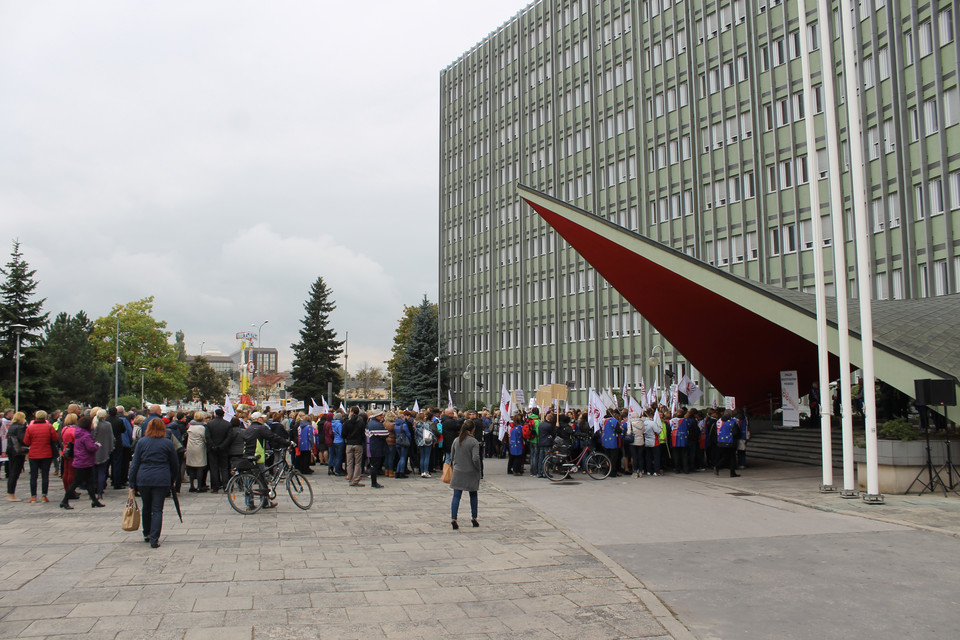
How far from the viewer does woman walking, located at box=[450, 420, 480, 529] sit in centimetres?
1144

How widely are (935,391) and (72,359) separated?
7053 centimetres

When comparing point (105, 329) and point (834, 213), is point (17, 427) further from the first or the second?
point (105, 329)

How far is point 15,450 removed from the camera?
1502cm

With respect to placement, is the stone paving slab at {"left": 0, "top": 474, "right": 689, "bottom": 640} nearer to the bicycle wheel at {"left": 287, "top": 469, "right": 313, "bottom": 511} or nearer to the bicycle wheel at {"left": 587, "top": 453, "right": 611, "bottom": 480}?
the bicycle wheel at {"left": 287, "top": 469, "right": 313, "bottom": 511}

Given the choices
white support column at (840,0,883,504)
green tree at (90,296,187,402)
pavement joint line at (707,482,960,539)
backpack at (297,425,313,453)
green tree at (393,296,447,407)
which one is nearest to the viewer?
pavement joint line at (707,482,960,539)

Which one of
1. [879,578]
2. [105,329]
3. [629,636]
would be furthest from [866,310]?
[105,329]

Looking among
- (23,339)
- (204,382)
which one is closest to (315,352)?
(23,339)

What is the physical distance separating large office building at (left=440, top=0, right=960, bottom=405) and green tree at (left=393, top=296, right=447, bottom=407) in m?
3.13

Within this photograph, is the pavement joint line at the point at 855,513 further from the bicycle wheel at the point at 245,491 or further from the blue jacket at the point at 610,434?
the bicycle wheel at the point at 245,491

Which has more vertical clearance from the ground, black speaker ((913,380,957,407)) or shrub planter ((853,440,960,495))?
black speaker ((913,380,957,407))

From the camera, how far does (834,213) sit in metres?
15.5

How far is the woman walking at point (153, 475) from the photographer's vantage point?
9.90 metres

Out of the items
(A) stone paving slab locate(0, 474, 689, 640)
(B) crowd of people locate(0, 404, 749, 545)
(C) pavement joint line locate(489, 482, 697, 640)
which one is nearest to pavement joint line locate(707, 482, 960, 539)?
(B) crowd of people locate(0, 404, 749, 545)

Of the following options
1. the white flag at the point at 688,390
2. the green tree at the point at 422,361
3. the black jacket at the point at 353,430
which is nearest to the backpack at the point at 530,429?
the black jacket at the point at 353,430
